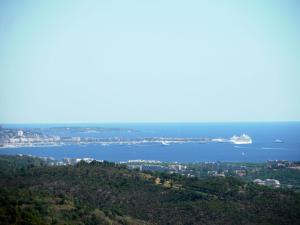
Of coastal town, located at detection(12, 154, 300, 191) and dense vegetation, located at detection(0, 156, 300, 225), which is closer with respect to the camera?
dense vegetation, located at detection(0, 156, 300, 225)

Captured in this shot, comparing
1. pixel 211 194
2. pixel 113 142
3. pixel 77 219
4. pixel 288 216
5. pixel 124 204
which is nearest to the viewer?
pixel 77 219

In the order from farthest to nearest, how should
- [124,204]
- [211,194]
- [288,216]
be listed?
[211,194], [124,204], [288,216]

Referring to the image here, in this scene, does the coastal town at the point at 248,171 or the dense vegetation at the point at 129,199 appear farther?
the coastal town at the point at 248,171

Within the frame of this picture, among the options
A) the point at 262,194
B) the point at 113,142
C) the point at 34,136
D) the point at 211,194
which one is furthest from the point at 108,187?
the point at 34,136

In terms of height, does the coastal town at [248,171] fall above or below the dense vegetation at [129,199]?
below

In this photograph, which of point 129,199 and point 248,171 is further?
point 248,171

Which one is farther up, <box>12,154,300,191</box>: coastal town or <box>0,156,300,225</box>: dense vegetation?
<box>0,156,300,225</box>: dense vegetation

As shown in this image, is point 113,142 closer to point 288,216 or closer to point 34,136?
point 34,136

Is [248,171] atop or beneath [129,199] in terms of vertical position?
beneath
